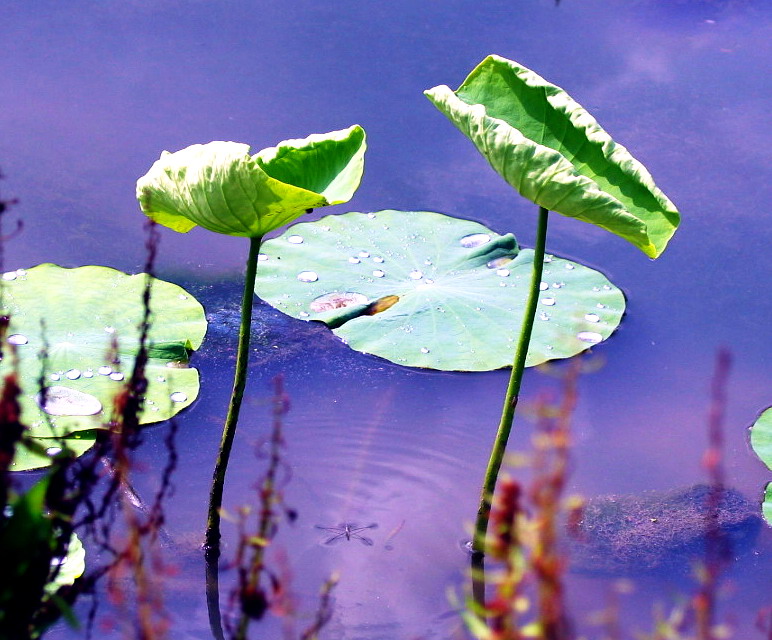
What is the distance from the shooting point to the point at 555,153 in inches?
81.5

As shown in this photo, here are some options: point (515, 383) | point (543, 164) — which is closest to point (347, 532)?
point (515, 383)

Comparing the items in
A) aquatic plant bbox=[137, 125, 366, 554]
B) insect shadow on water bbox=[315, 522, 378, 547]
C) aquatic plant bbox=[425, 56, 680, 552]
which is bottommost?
insect shadow on water bbox=[315, 522, 378, 547]

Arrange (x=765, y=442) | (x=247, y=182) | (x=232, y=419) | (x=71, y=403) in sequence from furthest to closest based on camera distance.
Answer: (x=765, y=442) → (x=71, y=403) → (x=232, y=419) → (x=247, y=182)

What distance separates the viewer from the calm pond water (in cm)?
248

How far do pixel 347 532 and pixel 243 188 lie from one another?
3.03 feet

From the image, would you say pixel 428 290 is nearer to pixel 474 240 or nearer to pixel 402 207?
pixel 474 240

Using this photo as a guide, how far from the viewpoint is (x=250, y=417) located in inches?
112

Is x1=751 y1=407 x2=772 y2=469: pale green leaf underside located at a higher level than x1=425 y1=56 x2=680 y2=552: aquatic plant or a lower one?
lower

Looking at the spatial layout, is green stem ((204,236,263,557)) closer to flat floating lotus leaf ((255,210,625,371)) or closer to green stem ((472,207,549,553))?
green stem ((472,207,549,553))

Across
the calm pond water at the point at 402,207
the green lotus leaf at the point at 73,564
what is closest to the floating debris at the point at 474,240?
the calm pond water at the point at 402,207

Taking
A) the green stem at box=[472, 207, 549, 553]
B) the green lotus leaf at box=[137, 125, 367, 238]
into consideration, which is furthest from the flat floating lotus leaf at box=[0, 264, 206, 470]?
the green stem at box=[472, 207, 549, 553]

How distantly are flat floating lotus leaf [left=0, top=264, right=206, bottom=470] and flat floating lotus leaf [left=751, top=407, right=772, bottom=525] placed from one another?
1.57m

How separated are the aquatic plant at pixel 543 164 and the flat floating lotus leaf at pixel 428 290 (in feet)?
1.84

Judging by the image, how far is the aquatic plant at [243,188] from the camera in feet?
6.65
